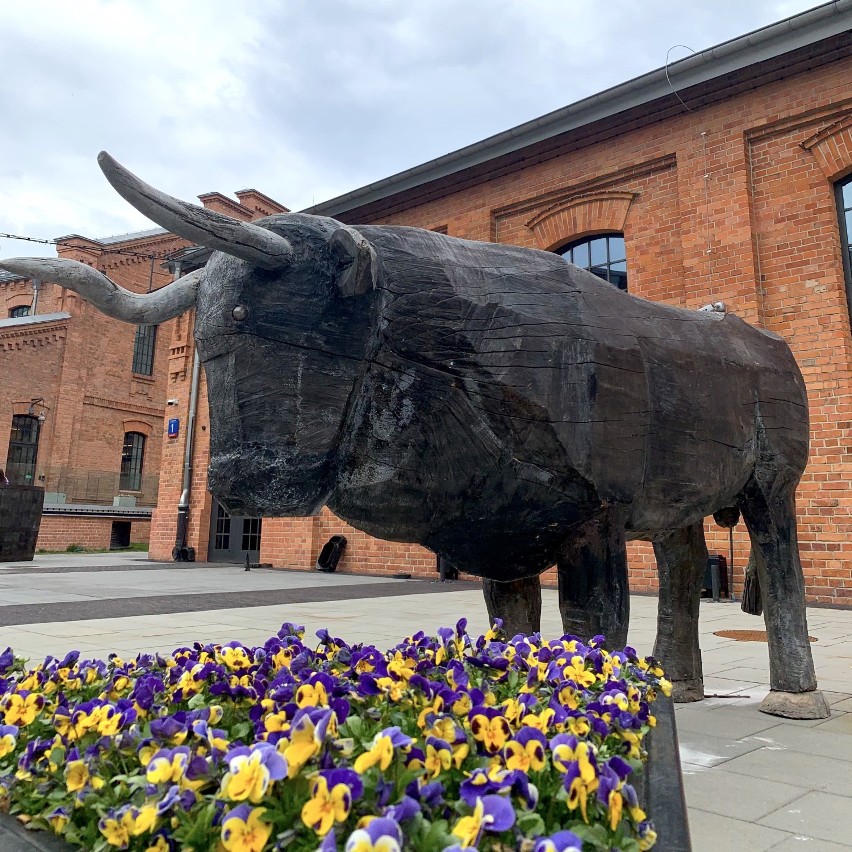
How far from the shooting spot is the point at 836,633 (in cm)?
609

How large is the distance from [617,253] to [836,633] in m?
6.33

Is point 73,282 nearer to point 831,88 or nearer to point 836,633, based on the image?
point 836,633

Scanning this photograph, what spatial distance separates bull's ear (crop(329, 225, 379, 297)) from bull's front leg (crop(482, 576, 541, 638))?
1375mm

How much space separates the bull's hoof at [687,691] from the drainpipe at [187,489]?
13341 millimetres

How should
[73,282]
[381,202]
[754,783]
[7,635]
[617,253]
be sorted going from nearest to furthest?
[73,282] → [754,783] → [7,635] → [617,253] → [381,202]

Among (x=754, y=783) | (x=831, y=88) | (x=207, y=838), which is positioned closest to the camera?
(x=207, y=838)

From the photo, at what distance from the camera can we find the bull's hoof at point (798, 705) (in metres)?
3.37

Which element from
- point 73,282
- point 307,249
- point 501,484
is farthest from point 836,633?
point 73,282

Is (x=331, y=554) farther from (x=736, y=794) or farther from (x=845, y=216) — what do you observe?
(x=736, y=794)

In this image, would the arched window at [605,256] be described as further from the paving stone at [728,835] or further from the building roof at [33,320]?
the building roof at [33,320]

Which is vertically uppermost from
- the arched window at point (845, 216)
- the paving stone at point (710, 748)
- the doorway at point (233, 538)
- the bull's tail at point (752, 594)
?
the arched window at point (845, 216)

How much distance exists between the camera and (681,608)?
3.87m

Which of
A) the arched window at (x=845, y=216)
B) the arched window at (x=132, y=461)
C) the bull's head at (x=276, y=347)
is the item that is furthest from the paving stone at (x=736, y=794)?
the arched window at (x=132, y=461)

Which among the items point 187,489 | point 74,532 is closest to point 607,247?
point 187,489
